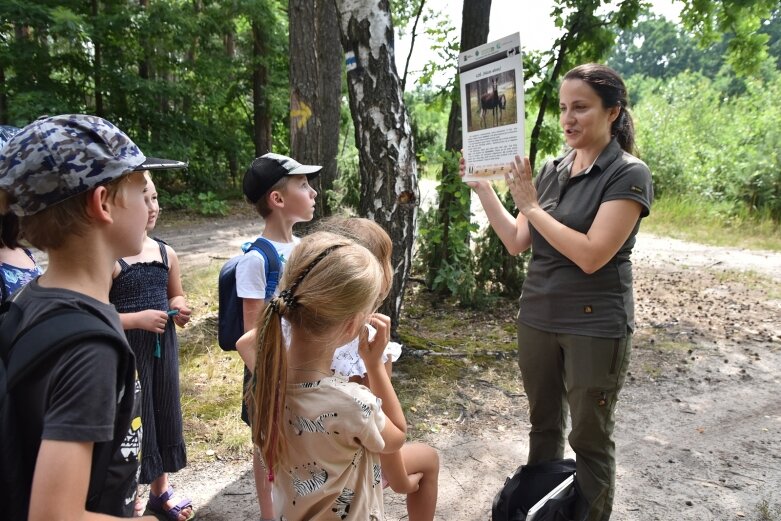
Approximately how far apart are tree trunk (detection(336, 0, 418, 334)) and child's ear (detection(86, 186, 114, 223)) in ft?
9.53

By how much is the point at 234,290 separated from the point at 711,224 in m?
12.5

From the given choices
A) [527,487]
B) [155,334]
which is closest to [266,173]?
[155,334]

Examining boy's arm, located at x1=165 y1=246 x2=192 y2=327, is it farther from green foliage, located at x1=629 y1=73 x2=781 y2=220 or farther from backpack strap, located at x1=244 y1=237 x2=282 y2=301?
green foliage, located at x1=629 y1=73 x2=781 y2=220

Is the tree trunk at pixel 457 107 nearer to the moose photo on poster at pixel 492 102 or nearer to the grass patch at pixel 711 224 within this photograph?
the moose photo on poster at pixel 492 102

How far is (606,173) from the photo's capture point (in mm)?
2244

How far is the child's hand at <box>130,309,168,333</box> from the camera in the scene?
7.60 feet

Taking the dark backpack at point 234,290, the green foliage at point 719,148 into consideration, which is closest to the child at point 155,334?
the dark backpack at point 234,290

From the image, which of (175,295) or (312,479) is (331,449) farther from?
(175,295)

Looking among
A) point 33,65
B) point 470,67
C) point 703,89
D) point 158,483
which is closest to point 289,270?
point 470,67

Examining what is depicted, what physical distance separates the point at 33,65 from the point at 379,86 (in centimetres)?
1100

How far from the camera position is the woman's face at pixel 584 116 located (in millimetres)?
2305

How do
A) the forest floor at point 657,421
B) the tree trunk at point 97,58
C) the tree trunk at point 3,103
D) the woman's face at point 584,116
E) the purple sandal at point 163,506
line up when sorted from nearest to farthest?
1. the woman's face at point 584,116
2. the purple sandal at point 163,506
3. the forest floor at point 657,421
4. the tree trunk at point 3,103
5. the tree trunk at point 97,58

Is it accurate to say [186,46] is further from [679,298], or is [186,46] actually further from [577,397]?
[577,397]

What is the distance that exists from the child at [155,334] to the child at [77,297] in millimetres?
1167
